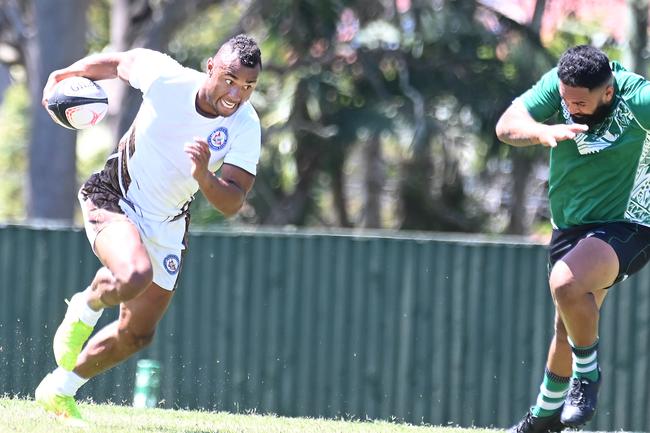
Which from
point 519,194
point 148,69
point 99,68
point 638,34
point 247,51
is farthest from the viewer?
point 519,194

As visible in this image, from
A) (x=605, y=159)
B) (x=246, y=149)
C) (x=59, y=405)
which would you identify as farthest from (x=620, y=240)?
(x=59, y=405)

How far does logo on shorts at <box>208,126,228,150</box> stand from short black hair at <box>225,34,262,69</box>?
16.2 inches

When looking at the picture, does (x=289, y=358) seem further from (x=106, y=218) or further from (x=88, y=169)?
(x=88, y=169)

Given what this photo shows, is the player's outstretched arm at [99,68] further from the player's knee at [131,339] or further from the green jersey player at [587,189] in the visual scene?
the green jersey player at [587,189]

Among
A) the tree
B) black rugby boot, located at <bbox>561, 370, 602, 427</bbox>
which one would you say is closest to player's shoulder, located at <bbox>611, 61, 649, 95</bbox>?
black rugby boot, located at <bbox>561, 370, 602, 427</bbox>

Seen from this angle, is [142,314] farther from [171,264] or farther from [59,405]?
[59,405]

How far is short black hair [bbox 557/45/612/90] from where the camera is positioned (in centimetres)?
641

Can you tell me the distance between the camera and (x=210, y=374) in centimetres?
1069

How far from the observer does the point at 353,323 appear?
10891 mm

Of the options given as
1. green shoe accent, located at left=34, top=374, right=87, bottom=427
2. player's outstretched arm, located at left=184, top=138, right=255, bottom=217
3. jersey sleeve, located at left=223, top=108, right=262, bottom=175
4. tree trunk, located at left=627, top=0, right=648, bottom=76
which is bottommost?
green shoe accent, located at left=34, top=374, right=87, bottom=427

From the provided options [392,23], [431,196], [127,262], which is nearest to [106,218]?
[127,262]

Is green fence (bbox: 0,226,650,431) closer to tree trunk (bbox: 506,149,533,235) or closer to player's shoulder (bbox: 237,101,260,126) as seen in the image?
player's shoulder (bbox: 237,101,260,126)

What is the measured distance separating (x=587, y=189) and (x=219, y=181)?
2134 millimetres

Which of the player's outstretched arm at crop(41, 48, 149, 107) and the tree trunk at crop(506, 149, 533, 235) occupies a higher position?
the player's outstretched arm at crop(41, 48, 149, 107)
